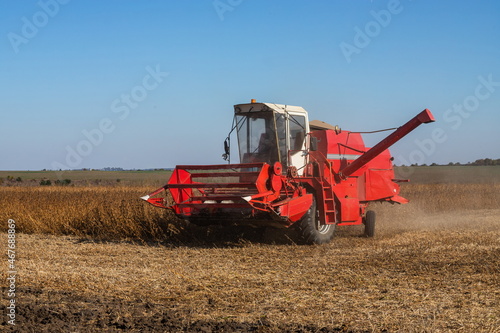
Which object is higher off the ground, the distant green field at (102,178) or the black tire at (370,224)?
→ the distant green field at (102,178)

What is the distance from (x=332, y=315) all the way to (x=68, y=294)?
2.83 meters

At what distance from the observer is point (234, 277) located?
23.4ft

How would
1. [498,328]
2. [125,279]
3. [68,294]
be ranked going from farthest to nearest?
[125,279] < [68,294] < [498,328]

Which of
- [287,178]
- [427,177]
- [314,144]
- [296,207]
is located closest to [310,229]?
[296,207]

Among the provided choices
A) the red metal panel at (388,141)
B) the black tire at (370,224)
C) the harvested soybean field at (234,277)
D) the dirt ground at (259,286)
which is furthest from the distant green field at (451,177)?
the dirt ground at (259,286)

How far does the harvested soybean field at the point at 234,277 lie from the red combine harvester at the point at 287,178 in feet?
1.80

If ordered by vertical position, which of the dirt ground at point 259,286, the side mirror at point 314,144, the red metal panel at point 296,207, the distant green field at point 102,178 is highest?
the distant green field at point 102,178

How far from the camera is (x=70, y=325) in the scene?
4855 millimetres

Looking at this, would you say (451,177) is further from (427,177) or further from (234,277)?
(234,277)

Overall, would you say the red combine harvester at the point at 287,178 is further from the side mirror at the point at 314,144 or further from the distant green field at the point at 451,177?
the distant green field at the point at 451,177

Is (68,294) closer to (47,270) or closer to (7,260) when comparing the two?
(47,270)

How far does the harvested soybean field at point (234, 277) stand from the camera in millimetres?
4988

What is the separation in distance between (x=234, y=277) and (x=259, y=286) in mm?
627

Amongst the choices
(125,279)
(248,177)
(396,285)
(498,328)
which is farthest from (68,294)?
(248,177)
